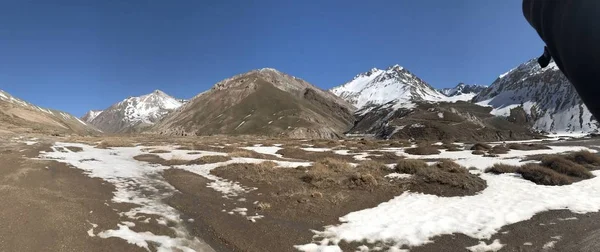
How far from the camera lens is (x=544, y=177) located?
2048 cm

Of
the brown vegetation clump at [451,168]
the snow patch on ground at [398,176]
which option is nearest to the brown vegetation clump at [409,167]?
the snow patch on ground at [398,176]

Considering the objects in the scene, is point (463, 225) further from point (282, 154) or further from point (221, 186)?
point (282, 154)

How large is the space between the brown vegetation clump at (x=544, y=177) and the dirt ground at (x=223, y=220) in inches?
234

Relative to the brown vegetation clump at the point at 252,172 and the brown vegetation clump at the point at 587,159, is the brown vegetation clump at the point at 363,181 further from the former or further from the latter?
the brown vegetation clump at the point at 587,159

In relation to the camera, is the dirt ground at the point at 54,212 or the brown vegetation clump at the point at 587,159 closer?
the dirt ground at the point at 54,212

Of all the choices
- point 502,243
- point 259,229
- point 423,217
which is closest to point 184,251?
point 259,229

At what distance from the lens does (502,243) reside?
11883mm

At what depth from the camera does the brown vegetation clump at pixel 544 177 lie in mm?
20000

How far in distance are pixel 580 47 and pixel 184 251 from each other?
1145cm

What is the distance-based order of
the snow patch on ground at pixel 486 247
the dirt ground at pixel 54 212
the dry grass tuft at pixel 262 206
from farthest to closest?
the dry grass tuft at pixel 262 206 < the snow patch on ground at pixel 486 247 < the dirt ground at pixel 54 212

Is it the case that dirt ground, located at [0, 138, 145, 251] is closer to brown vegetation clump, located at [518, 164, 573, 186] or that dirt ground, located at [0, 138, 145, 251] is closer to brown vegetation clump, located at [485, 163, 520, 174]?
brown vegetation clump, located at [518, 164, 573, 186]

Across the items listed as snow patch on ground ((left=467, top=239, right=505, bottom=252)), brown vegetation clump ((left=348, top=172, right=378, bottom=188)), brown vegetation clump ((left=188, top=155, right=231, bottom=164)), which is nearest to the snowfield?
snow patch on ground ((left=467, top=239, right=505, bottom=252))

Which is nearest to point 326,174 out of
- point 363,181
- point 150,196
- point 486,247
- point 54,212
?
point 363,181

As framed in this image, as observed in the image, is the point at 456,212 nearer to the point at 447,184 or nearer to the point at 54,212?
the point at 447,184
